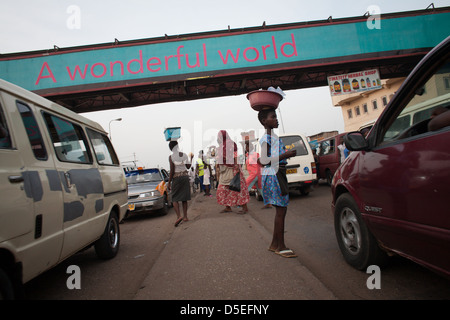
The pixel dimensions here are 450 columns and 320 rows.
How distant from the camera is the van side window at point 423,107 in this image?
185 centimetres

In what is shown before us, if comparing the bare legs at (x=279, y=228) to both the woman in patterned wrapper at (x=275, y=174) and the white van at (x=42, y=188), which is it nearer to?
the woman in patterned wrapper at (x=275, y=174)

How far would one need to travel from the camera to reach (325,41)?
494 inches

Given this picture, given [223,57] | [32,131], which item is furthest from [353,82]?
[32,131]

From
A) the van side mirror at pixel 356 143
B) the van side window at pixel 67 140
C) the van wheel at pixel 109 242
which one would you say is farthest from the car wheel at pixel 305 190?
the van side window at pixel 67 140

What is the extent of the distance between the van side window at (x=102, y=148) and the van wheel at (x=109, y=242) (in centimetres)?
85

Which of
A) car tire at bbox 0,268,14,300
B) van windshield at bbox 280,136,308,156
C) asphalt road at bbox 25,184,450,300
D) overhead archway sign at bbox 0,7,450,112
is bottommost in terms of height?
asphalt road at bbox 25,184,450,300

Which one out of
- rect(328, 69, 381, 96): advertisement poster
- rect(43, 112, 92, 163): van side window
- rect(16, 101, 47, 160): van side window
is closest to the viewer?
rect(16, 101, 47, 160): van side window

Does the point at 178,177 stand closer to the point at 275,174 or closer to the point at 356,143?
the point at 275,174

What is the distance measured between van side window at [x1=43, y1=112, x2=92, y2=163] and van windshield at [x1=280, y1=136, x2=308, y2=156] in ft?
19.9

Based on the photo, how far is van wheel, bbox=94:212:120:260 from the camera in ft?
11.9

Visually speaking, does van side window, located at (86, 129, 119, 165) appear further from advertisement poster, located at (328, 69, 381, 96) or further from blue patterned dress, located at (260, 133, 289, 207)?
advertisement poster, located at (328, 69, 381, 96)

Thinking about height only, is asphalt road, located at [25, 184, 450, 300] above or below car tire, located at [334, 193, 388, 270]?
below

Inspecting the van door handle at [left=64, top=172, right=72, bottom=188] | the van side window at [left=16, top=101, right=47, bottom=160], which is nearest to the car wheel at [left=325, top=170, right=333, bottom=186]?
the van door handle at [left=64, top=172, right=72, bottom=188]

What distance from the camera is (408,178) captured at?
70.6 inches
